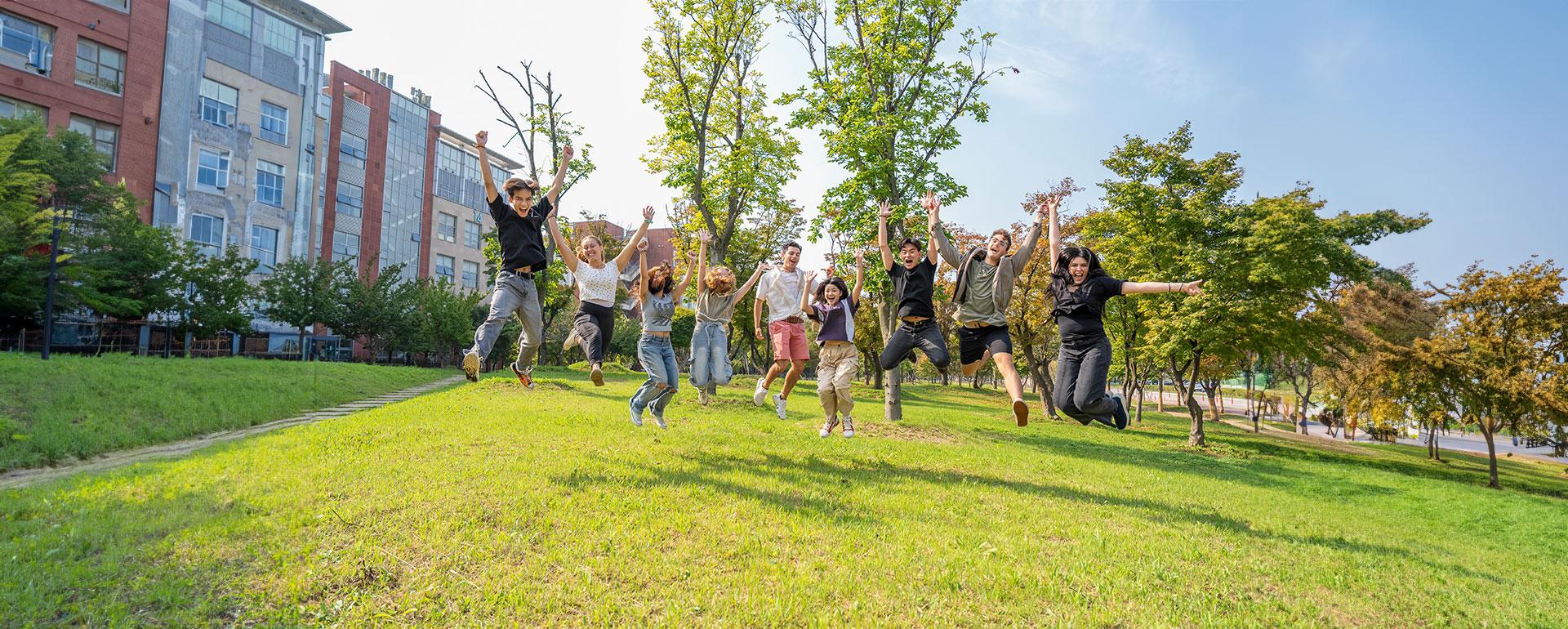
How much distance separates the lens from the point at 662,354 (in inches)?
413

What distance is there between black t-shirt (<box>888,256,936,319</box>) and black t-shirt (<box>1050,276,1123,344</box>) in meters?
1.75

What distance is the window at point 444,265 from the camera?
6194 centimetres

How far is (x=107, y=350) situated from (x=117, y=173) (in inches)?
449

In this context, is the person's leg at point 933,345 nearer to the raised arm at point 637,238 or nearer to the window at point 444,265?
the raised arm at point 637,238

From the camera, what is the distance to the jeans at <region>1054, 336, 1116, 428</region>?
802 cm

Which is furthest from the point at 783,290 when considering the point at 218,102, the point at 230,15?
the point at 230,15

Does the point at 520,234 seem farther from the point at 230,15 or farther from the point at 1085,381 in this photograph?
the point at 230,15

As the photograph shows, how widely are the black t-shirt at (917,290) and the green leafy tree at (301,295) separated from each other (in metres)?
35.4

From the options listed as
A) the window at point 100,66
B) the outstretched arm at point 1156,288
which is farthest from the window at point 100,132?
the outstretched arm at point 1156,288

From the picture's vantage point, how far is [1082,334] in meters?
8.41

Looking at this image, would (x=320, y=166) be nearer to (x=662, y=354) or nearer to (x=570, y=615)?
(x=662, y=354)

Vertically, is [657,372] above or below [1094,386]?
below

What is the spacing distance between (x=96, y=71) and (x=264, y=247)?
11666 millimetres

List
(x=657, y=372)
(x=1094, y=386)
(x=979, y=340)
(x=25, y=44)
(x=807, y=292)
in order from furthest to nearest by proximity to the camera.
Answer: (x=25, y=44), (x=657, y=372), (x=807, y=292), (x=979, y=340), (x=1094, y=386)
